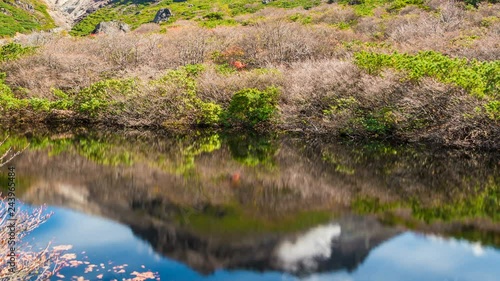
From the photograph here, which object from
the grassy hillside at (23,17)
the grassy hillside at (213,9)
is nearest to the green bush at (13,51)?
the grassy hillside at (213,9)

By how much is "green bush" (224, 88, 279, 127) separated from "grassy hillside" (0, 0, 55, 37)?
53.1m

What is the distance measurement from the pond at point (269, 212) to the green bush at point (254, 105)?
25.8 ft

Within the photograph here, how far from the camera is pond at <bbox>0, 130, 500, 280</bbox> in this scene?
1182 centimetres

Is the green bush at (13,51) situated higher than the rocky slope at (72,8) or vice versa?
the rocky slope at (72,8)

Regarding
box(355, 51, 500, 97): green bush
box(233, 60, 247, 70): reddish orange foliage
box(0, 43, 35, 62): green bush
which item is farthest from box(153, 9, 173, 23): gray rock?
box(355, 51, 500, 97): green bush

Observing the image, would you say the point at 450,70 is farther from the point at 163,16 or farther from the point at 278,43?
the point at 163,16

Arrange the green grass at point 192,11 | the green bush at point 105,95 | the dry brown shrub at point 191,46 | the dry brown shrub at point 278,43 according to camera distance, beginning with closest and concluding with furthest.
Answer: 1. the green bush at point 105,95
2. the dry brown shrub at point 278,43
3. the dry brown shrub at point 191,46
4. the green grass at point 192,11

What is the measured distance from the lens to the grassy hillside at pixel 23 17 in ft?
261

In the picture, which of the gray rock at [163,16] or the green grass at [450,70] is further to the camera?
the gray rock at [163,16]

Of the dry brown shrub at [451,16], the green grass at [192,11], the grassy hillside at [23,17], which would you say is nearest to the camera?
the dry brown shrub at [451,16]

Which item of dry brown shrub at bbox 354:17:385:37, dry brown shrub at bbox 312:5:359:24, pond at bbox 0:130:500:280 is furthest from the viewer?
→ dry brown shrub at bbox 312:5:359:24

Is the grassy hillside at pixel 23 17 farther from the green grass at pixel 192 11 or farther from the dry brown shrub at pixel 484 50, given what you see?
the dry brown shrub at pixel 484 50

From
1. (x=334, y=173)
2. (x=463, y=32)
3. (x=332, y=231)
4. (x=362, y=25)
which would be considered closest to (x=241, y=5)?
(x=362, y=25)

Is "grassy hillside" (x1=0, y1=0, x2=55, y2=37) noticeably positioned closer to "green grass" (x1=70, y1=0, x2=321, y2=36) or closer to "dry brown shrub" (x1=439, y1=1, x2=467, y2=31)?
"green grass" (x1=70, y1=0, x2=321, y2=36)
